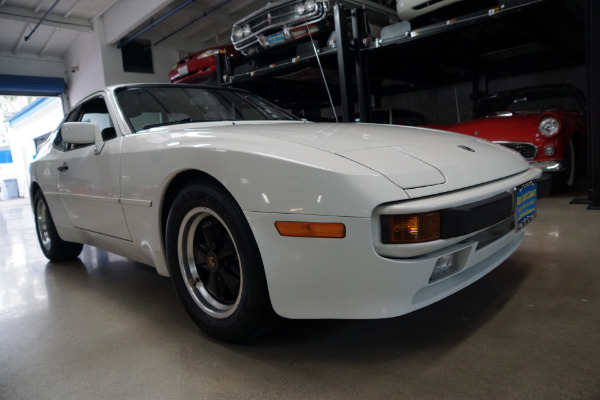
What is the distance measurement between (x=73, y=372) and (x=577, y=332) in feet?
5.82

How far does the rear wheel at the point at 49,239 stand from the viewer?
9.58ft

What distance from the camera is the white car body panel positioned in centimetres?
369

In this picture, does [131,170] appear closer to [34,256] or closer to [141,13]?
[34,256]

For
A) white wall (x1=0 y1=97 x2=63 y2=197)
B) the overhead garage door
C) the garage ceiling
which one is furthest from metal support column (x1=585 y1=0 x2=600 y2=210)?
white wall (x1=0 y1=97 x2=63 y2=197)

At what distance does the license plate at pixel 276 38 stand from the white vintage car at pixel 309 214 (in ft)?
9.41

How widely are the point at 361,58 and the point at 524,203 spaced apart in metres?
3.28

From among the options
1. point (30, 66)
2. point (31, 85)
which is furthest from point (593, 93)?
point (30, 66)

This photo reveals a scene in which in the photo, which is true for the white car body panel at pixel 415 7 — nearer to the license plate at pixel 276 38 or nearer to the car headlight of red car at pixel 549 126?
the license plate at pixel 276 38

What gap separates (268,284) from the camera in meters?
1.25

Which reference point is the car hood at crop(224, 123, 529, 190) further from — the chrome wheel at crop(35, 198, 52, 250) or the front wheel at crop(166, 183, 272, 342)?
the chrome wheel at crop(35, 198, 52, 250)

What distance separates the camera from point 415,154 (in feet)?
4.41

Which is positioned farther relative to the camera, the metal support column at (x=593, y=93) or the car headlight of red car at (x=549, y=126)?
the car headlight of red car at (x=549, y=126)

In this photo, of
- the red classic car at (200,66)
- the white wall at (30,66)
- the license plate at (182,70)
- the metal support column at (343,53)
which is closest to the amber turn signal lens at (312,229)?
the metal support column at (343,53)

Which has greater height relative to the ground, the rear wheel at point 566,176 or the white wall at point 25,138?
the white wall at point 25,138
